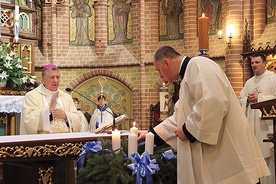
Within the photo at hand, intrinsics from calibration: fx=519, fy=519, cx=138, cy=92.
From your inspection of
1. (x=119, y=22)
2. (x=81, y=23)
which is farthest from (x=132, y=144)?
(x=81, y=23)

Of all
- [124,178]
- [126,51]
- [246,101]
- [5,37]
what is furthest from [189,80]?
[126,51]

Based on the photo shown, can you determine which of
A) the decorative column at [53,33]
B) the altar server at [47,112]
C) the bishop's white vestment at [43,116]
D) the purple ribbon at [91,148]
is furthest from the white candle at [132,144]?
the decorative column at [53,33]

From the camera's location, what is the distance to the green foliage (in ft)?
12.3

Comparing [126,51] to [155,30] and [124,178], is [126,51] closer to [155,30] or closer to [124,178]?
[155,30]

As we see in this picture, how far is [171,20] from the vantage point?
1351cm

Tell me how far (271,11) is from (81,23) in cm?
548

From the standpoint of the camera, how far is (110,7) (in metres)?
14.2

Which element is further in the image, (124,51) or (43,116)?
(124,51)

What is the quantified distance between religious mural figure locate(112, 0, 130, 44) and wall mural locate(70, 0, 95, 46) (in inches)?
24.7

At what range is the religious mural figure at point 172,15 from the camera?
43.9 ft

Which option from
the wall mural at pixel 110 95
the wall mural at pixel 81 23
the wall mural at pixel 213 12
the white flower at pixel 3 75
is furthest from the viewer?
the wall mural at pixel 81 23

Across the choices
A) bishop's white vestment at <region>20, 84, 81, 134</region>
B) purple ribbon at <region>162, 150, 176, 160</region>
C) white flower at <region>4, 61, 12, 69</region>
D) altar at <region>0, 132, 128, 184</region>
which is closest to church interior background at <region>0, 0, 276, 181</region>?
white flower at <region>4, 61, 12, 69</region>

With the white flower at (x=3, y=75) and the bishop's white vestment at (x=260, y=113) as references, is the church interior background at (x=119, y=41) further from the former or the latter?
the bishop's white vestment at (x=260, y=113)

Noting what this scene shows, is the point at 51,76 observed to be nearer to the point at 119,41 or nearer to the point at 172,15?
the point at 172,15
